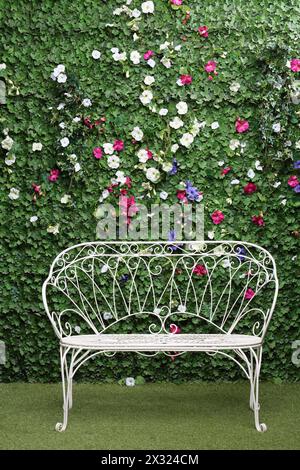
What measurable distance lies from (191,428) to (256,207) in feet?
4.78

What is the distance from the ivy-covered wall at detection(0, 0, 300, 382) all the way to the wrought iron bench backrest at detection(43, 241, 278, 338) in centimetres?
11

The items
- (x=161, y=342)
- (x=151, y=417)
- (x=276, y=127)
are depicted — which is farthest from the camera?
(x=276, y=127)

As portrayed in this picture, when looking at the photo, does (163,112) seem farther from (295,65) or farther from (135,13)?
(295,65)

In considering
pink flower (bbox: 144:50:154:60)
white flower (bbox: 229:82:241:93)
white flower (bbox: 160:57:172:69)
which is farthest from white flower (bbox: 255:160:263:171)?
pink flower (bbox: 144:50:154:60)

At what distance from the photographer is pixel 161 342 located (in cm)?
407

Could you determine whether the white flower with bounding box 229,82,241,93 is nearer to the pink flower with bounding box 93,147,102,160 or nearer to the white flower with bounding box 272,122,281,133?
the white flower with bounding box 272,122,281,133

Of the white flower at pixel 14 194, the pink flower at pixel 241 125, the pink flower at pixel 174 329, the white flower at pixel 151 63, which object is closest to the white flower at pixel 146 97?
the white flower at pixel 151 63

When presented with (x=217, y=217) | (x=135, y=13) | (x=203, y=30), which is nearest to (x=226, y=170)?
(x=217, y=217)

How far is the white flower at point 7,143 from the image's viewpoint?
194 inches

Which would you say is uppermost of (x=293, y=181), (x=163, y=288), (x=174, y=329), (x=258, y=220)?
(x=293, y=181)

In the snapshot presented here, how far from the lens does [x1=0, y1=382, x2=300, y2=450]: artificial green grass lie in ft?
12.3

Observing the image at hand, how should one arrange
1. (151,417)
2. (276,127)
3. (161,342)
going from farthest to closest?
(276,127), (151,417), (161,342)

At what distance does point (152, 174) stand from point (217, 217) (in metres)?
0.44

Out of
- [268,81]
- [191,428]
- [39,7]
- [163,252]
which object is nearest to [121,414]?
[191,428]
